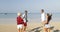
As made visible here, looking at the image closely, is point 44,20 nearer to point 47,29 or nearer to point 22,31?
point 47,29

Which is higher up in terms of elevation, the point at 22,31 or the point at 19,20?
the point at 19,20

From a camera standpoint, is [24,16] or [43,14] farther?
[24,16]

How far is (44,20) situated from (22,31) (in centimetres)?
174

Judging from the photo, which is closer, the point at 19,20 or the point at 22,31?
the point at 19,20

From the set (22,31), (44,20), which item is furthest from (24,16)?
(44,20)

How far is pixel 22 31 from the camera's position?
12.3 meters

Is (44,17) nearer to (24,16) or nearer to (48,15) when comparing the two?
(48,15)

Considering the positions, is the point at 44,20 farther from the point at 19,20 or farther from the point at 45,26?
the point at 19,20

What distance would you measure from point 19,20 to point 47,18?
1.60 meters

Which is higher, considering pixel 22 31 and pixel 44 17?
pixel 44 17

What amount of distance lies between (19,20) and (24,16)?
1.51 metres

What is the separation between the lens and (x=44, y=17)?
451 inches

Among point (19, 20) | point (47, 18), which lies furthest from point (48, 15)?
point (19, 20)

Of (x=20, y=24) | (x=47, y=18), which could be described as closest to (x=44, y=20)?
(x=47, y=18)
